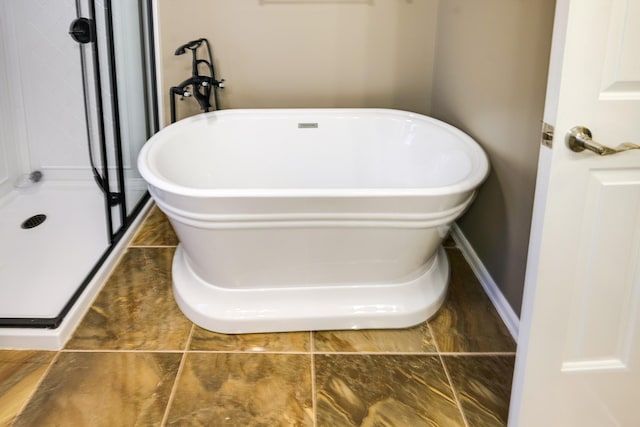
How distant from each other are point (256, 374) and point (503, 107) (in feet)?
4.41

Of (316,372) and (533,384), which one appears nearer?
(533,384)

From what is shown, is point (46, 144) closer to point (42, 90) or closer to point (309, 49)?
point (42, 90)

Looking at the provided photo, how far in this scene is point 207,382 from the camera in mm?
1977

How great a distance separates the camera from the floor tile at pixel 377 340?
2.16 m

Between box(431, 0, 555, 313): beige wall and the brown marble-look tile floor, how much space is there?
0.31 meters

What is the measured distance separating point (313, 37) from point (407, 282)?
154 cm

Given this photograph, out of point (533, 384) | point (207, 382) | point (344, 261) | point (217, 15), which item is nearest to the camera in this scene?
point (533, 384)

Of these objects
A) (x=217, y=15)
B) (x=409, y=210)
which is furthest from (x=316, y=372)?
(x=217, y=15)

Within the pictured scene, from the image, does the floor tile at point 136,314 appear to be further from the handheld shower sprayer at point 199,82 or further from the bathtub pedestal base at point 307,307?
the handheld shower sprayer at point 199,82

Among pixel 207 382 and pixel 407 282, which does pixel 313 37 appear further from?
pixel 207 382

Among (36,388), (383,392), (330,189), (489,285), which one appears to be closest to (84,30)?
(330,189)

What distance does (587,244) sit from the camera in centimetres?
149

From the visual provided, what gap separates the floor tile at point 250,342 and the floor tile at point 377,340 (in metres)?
0.06

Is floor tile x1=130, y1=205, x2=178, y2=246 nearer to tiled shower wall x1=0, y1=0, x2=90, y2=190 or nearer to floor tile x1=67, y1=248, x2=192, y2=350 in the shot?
floor tile x1=67, y1=248, x2=192, y2=350
